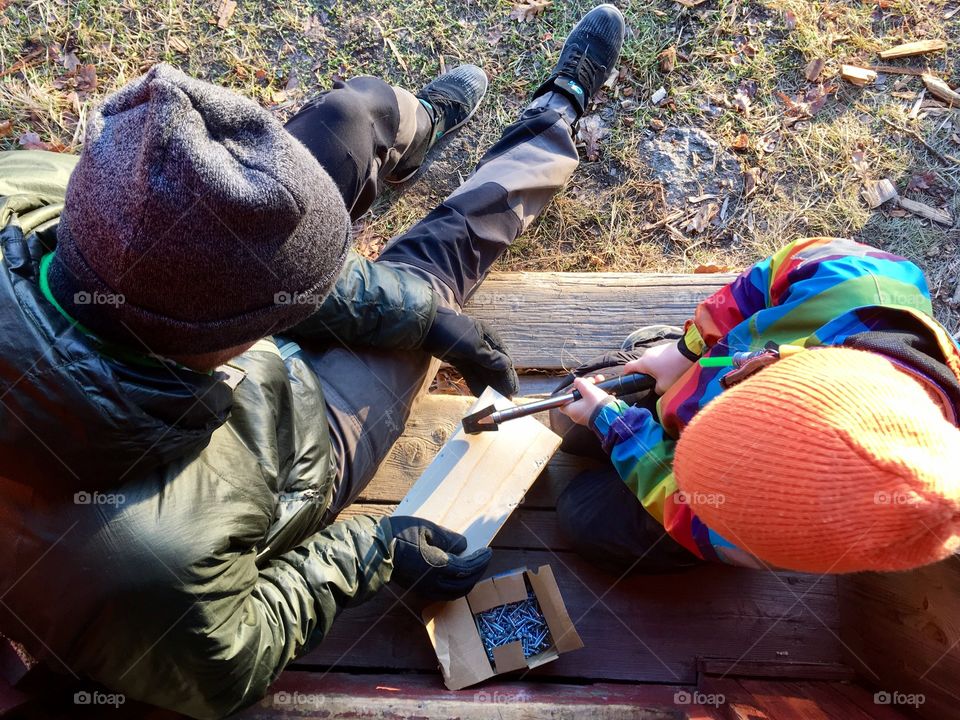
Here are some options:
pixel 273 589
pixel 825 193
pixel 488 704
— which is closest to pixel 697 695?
pixel 488 704

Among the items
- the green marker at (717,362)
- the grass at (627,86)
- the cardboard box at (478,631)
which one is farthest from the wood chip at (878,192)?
the cardboard box at (478,631)

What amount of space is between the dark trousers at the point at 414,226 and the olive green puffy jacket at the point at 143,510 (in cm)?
42

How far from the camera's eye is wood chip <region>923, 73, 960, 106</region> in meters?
3.34

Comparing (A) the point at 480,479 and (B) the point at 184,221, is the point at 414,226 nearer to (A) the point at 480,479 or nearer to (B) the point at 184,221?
(A) the point at 480,479

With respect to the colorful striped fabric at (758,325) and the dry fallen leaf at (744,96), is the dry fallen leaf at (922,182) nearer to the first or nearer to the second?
the dry fallen leaf at (744,96)

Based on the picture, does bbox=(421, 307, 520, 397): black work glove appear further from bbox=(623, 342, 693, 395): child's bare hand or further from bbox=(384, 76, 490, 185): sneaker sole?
bbox=(384, 76, 490, 185): sneaker sole

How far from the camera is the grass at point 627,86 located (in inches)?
127

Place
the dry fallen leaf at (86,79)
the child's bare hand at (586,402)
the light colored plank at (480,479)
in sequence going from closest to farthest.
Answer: the child's bare hand at (586,402), the light colored plank at (480,479), the dry fallen leaf at (86,79)

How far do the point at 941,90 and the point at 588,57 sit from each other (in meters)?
1.86

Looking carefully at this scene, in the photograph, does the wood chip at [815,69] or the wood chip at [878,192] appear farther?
the wood chip at [815,69]

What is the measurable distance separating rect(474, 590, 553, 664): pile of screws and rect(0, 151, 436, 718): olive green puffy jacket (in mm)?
530

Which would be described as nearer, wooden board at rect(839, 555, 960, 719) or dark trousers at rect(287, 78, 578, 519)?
wooden board at rect(839, 555, 960, 719)

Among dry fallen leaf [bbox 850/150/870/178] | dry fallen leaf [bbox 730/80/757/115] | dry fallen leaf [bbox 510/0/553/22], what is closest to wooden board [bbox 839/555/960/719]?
dry fallen leaf [bbox 850/150/870/178]

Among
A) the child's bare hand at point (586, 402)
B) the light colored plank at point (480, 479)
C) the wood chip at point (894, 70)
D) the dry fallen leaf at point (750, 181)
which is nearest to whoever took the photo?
the child's bare hand at point (586, 402)
